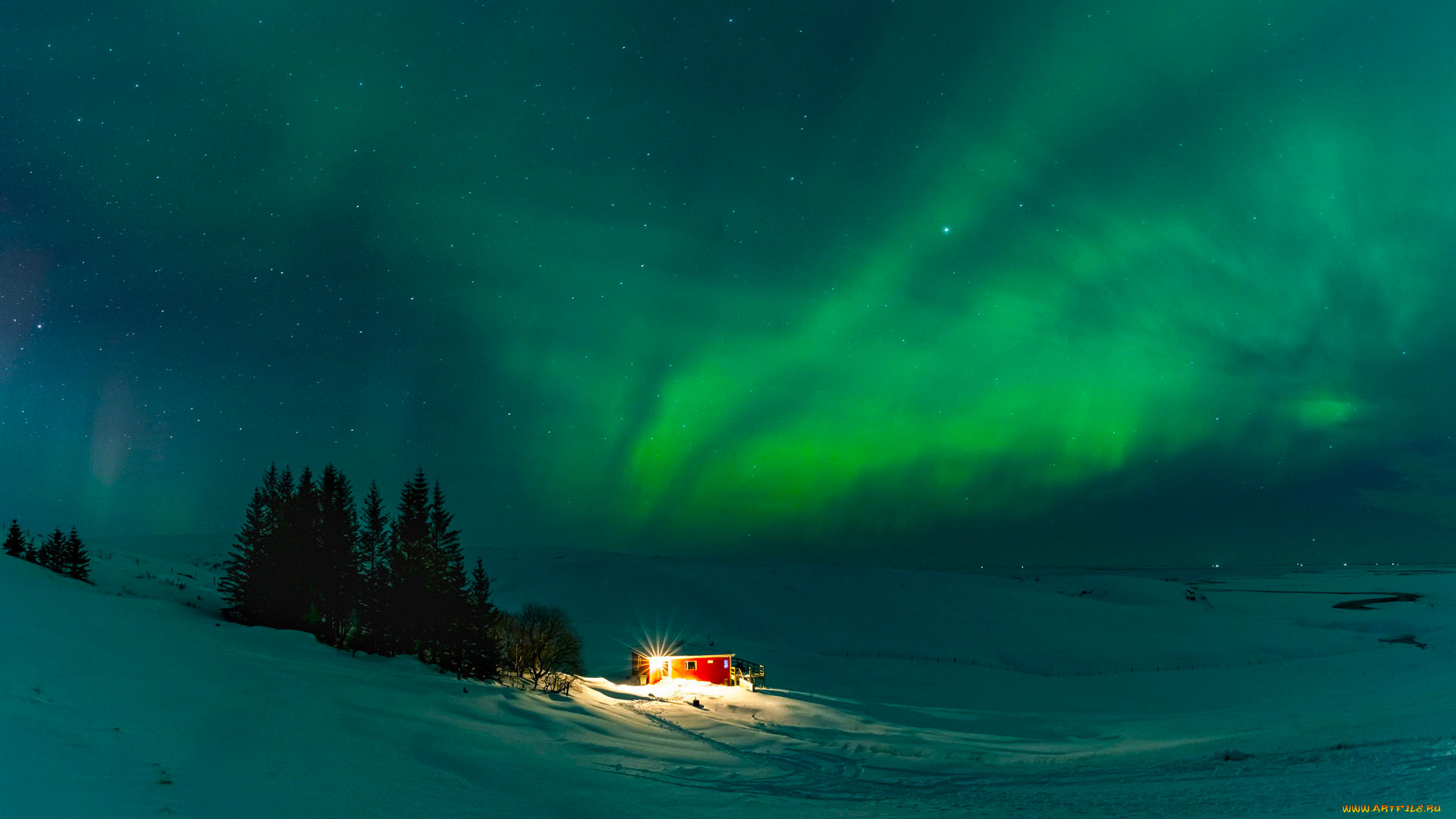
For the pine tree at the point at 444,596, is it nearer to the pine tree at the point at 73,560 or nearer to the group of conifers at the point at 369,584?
the group of conifers at the point at 369,584

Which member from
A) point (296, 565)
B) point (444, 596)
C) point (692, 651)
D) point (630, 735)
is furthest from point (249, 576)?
point (692, 651)

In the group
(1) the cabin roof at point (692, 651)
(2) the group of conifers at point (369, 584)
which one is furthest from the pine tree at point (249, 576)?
(1) the cabin roof at point (692, 651)

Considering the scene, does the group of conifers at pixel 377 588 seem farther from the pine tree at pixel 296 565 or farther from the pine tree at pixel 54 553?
the pine tree at pixel 54 553

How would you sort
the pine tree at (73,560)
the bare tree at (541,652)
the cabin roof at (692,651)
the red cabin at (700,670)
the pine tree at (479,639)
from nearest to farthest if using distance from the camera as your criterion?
the pine tree at (73,560) → the pine tree at (479,639) → the bare tree at (541,652) → the red cabin at (700,670) → the cabin roof at (692,651)

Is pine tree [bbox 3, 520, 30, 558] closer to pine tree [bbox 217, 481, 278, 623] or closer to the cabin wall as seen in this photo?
pine tree [bbox 217, 481, 278, 623]

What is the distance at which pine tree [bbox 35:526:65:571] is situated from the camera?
26359 mm

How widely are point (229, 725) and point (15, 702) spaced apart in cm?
267

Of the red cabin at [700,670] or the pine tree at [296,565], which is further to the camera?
the red cabin at [700,670]

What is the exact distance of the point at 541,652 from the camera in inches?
1235

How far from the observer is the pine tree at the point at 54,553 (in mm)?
26359

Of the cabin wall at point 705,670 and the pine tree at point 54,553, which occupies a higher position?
the pine tree at point 54,553

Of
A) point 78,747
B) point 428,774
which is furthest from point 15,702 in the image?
point 428,774

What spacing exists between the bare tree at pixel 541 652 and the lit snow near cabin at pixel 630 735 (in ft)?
7.16

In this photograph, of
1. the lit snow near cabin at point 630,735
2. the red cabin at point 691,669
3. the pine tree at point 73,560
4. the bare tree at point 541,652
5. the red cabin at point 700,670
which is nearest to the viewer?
the lit snow near cabin at point 630,735
